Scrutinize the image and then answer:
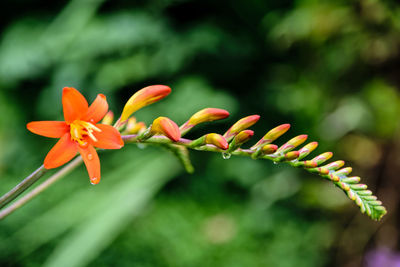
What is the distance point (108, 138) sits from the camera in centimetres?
69

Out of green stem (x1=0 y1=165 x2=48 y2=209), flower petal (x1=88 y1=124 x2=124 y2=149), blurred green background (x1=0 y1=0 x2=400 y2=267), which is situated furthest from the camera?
blurred green background (x1=0 y1=0 x2=400 y2=267)

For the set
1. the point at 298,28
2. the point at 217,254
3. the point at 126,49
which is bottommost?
the point at 217,254

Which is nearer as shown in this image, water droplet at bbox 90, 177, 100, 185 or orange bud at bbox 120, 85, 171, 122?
water droplet at bbox 90, 177, 100, 185

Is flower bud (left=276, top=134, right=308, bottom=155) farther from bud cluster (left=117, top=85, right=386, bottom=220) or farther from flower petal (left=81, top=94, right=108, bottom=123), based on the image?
flower petal (left=81, top=94, right=108, bottom=123)

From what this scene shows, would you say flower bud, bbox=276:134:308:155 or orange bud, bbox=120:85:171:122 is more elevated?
orange bud, bbox=120:85:171:122

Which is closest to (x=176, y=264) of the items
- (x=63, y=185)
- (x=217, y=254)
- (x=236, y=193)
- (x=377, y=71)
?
(x=217, y=254)

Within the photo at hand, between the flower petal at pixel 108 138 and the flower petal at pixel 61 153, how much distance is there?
0.14ft

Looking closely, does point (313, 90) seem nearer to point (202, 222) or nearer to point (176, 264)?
point (202, 222)

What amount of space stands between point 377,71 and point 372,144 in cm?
52

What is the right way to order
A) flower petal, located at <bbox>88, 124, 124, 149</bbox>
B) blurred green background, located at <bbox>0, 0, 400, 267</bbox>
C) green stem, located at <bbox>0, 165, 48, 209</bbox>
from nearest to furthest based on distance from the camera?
1. green stem, located at <bbox>0, 165, 48, 209</bbox>
2. flower petal, located at <bbox>88, 124, 124, 149</bbox>
3. blurred green background, located at <bbox>0, 0, 400, 267</bbox>

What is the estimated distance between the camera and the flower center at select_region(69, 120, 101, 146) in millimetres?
693

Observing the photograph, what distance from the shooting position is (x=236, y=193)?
264cm

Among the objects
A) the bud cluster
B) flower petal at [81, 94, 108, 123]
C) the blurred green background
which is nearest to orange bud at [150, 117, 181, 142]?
the bud cluster

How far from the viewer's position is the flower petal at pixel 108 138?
67 centimetres
